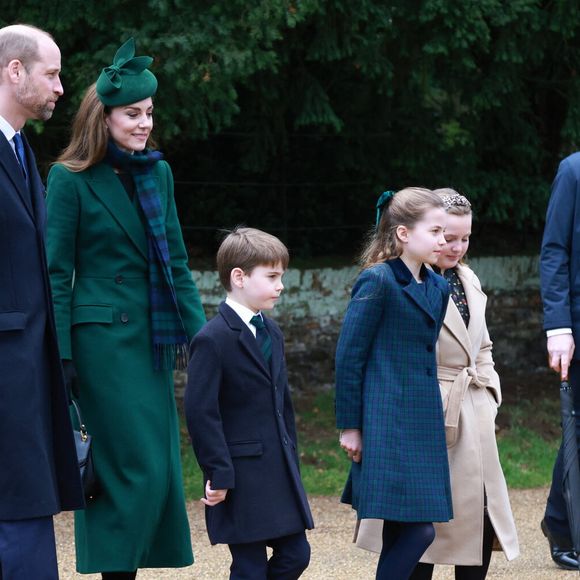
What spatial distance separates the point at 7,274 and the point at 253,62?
4.71m

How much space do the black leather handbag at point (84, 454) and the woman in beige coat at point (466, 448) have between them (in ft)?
3.39

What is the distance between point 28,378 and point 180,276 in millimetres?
1213

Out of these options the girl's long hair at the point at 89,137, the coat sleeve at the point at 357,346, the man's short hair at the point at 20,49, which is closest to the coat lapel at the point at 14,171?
the man's short hair at the point at 20,49

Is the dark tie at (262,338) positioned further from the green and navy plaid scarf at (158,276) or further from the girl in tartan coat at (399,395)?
the green and navy plaid scarf at (158,276)

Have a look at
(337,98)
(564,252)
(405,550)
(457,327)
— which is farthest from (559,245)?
(337,98)

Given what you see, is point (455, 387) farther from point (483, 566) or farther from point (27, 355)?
point (27, 355)

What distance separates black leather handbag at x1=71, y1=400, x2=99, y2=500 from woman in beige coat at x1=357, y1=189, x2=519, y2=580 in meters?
1.03

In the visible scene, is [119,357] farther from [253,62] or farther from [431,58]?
[431,58]

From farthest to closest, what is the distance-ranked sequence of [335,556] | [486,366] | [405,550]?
[335,556], [486,366], [405,550]

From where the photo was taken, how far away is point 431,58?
371 inches


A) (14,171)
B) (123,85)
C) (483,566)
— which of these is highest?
(123,85)

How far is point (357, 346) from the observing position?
15.0 feet

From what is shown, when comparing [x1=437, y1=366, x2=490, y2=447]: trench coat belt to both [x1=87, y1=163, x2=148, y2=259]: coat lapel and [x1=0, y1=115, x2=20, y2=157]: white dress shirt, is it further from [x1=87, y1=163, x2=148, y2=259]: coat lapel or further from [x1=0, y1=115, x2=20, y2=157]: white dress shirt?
[x1=0, y1=115, x2=20, y2=157]: white dress shirt

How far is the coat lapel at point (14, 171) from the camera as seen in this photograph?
3804 mm
